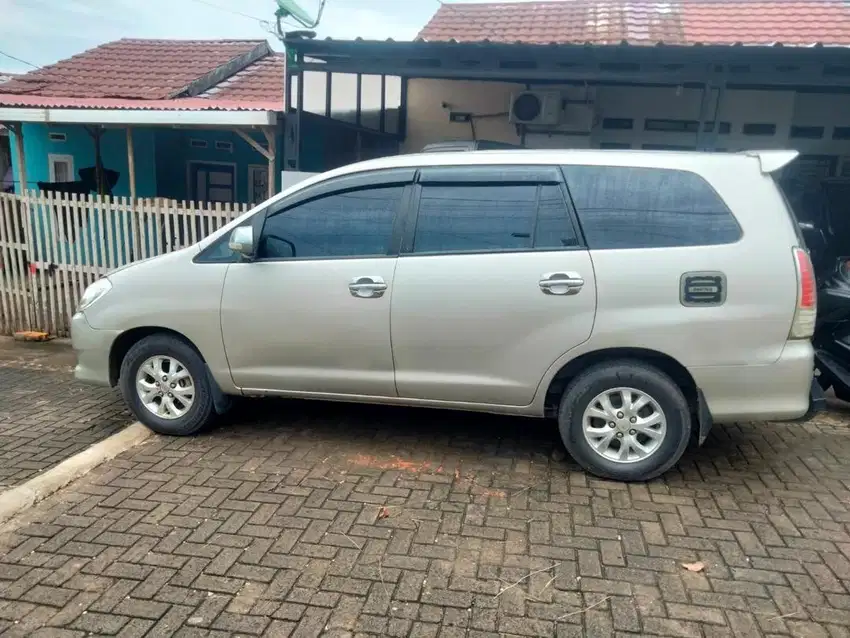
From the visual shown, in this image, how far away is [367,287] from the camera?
3.99 meters

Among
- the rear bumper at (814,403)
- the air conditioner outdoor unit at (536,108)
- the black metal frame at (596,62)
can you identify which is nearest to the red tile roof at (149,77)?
the black metal frame at (596,62)

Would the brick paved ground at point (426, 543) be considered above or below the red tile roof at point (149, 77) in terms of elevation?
below

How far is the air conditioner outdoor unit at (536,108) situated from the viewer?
952 centimetres

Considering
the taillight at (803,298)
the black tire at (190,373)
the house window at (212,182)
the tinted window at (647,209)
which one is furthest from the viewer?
the house window at (212,182)

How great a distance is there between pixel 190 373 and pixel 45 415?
1458mm

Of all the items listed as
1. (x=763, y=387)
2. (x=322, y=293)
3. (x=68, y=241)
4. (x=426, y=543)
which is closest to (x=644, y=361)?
(x=763, y=387)

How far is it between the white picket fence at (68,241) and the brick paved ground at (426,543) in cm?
314

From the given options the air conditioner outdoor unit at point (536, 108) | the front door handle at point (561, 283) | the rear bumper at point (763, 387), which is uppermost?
the air conditioner outdoor unit at point (536, 108)

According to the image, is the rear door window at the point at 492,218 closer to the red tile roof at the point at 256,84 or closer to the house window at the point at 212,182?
the red tile roof at the point at 256,84

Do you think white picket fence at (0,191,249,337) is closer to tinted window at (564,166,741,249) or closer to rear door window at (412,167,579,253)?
rear door window at (412,167,579,253)

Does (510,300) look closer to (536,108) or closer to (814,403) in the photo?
(814,403)

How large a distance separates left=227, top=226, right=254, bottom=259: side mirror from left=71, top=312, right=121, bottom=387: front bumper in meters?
1.12

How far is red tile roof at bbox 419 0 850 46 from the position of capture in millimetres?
9406

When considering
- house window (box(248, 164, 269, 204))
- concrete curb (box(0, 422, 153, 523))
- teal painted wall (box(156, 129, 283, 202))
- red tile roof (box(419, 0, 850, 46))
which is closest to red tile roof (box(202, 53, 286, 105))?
teal painted wall (box(156, 129, 283, 202))
